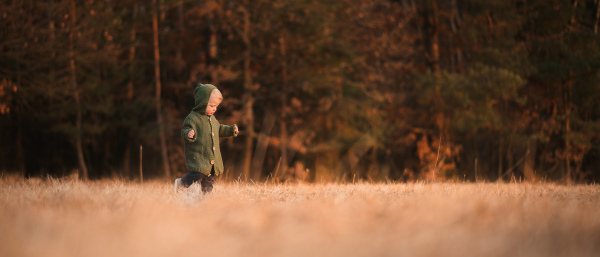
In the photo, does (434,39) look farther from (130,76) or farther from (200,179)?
(200,179)

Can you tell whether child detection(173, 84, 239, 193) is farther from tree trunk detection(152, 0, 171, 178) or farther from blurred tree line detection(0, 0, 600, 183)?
tree trunk detection(152, 0, 171, 178)

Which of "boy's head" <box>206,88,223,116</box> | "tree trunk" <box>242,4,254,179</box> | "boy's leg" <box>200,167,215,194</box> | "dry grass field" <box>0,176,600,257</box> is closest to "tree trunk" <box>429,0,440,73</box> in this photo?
"tree trunk" <box>242,4,254,179</box>

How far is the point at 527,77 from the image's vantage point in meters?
19.1

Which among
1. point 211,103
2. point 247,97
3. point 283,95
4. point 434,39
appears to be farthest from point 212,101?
point 434,39

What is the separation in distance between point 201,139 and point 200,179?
456 mm

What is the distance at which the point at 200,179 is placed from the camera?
6.36m

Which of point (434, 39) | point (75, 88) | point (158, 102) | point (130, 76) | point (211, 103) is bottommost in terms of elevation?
point (158, 102)

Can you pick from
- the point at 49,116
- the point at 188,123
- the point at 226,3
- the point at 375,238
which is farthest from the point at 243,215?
the point at 49,116

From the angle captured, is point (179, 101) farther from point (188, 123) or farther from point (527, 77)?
point (188, 123)

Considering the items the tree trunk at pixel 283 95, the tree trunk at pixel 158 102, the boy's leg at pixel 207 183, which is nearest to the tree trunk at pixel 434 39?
the tree trunk at pixel 283 95

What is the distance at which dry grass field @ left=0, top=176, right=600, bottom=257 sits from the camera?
356cm

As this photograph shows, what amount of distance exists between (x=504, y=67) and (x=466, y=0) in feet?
10.4

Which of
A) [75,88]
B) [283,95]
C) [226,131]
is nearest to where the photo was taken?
[226,131]

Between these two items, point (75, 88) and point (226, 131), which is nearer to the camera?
point (226, 131)
